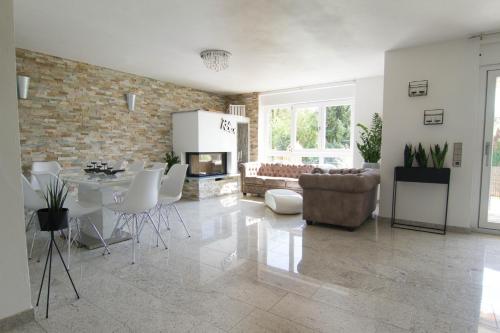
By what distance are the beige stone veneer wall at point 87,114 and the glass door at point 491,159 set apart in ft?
19.8

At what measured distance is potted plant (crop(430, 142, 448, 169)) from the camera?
413 cm

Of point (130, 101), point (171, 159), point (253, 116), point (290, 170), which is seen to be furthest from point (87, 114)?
point (290, 170)

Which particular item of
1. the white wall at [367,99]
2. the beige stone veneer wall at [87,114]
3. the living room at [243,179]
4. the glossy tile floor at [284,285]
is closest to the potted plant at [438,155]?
the living room at [243,179]

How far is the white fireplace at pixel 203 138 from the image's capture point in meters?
6.68

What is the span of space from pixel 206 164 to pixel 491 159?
5402 millimetres

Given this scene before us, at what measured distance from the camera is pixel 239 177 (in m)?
7.69

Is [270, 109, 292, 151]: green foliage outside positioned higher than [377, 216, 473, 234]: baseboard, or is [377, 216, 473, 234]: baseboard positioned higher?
[270, 109, 292, 151]: green foliage outside

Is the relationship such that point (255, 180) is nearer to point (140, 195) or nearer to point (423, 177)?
point (423, 177)

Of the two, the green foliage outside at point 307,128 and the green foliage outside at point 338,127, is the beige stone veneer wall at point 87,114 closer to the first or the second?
the green foliage outside at point 307,128

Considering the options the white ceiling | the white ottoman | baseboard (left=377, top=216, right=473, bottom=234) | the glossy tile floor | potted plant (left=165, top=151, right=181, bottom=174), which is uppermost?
the white ceiling

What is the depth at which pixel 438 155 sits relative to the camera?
4180 mm

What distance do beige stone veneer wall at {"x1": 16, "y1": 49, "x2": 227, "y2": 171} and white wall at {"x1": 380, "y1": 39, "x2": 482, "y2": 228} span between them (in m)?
4.78

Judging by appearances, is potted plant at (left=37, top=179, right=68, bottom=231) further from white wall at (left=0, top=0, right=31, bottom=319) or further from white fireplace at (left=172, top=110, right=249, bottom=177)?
white fireplace at (left=172, top=110, right=249, bottom=177)

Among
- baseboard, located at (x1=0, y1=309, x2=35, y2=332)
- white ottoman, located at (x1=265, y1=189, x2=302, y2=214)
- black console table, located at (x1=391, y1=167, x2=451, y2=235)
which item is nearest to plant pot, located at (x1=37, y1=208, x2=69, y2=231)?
baseboard, located at (x1=0, y1=309, x2=35, y2=332)
